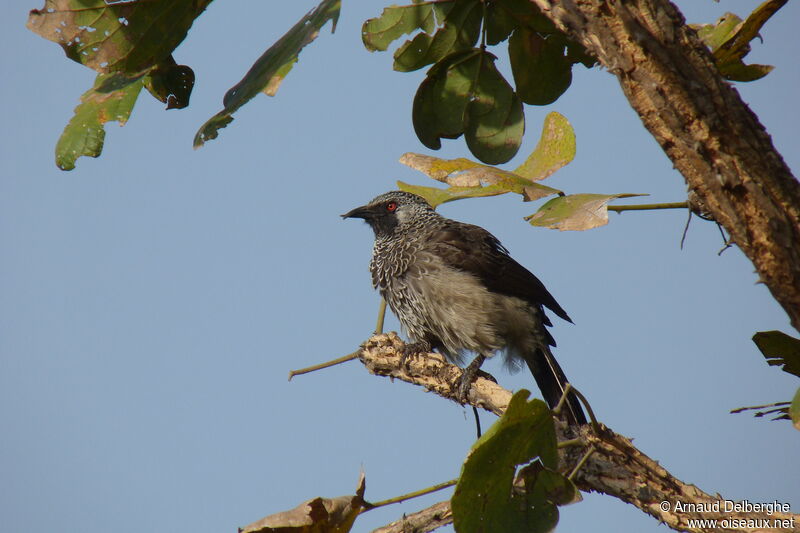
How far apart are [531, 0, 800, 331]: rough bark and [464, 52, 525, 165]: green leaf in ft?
4.53

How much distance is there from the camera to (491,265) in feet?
16.2

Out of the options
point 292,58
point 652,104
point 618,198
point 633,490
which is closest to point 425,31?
point 292,58

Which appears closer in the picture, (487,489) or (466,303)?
(487,489)

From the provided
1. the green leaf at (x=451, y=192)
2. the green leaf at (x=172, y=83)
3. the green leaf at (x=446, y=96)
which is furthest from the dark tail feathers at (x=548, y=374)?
the green leaf at (x=172, y=83)

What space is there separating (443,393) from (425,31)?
1.89 metres

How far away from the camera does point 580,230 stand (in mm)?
Result: 2164

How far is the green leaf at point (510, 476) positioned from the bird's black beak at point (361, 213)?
144 inches

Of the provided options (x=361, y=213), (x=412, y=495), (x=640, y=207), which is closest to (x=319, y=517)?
(x=412, y=495)

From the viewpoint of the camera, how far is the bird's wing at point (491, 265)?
4.88 m

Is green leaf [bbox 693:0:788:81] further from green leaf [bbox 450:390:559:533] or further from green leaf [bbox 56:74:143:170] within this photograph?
green leaf [bbox 56:74:143:170]

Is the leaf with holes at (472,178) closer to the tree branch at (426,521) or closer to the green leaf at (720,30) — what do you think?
the green leaf at (720,30)

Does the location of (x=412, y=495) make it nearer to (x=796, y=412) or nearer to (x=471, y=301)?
(x=796, y=412)

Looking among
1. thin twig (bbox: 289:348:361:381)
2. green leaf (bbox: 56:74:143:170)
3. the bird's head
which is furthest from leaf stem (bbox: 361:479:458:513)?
the bird's head

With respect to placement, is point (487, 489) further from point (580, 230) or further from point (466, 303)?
point (466, 303)
